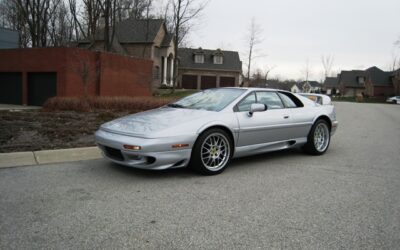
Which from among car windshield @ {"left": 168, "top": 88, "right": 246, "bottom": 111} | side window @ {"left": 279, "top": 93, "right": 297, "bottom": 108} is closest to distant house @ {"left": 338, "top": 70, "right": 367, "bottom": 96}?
side window @ {"left": 279, "top": 93, "right": 297, "bottom": 108}

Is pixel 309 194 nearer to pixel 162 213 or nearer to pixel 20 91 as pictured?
pixel 162 213

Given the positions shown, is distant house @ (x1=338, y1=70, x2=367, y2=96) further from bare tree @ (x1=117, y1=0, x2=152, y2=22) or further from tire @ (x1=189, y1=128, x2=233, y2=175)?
tire @ (x1=189, y1=128, x2=233, y2=175)

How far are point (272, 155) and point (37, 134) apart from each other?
200 inches

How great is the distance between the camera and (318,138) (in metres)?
7.27

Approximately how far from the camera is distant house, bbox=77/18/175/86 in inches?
1494

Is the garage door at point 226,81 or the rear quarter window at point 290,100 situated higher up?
the garage door at point 226,81

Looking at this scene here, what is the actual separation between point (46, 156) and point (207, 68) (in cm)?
4509

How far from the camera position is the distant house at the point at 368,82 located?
68375 millimetres

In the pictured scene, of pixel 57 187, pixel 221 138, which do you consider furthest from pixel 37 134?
pixel 221 138

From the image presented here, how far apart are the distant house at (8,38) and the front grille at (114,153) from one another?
1091 inches

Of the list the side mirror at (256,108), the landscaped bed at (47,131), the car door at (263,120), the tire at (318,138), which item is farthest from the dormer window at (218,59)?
the side mirror at (256,108)

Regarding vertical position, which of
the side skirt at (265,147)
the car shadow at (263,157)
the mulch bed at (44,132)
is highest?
the side skirt at (265,147)

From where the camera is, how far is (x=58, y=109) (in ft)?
45.3

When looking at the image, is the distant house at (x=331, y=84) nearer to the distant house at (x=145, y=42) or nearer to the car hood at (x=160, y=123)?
the distant house at (x=145, y=42)
